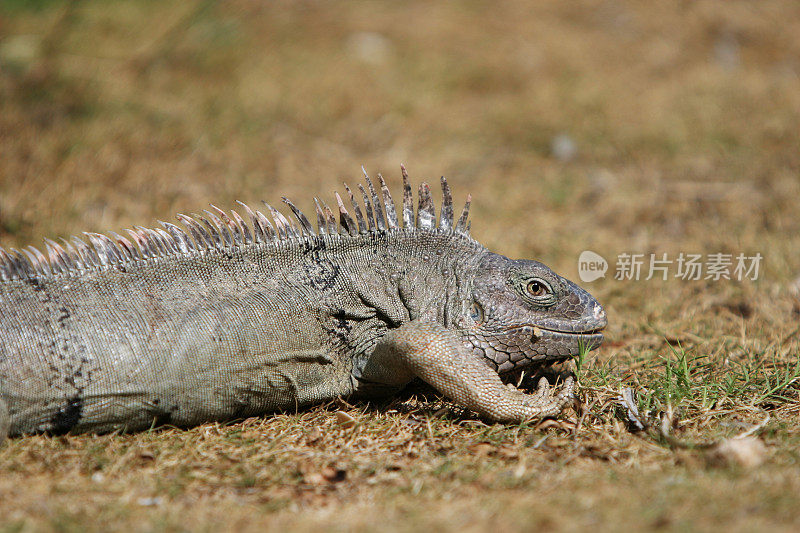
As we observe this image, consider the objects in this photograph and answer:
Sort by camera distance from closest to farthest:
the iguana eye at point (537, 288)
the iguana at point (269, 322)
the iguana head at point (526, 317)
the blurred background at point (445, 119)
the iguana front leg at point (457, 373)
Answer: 1. the iguana at point (269, 322)
2. the iguana front leg at point (457, 373)
3. the iguana head at point (526, 317)
4. the iguana eye at point (537, 288)
5. the blurred background at point (445, 119)

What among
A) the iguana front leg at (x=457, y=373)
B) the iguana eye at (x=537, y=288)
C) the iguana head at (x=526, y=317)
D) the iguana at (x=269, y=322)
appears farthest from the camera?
the iguana eye at (x=537, y=288)

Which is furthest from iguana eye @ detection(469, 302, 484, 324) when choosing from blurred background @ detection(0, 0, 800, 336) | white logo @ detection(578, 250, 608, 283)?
white logo @ detection(578, 250, 608, 283)

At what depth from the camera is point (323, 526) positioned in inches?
129

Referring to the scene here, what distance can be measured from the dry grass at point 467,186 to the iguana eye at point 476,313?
2.17 ft

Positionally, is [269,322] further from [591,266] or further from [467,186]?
[467,186]

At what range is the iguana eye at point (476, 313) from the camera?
4898 millimetres

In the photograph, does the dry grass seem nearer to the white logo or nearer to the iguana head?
the white logo

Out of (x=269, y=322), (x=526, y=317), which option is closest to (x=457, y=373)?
(x=526, y=317)

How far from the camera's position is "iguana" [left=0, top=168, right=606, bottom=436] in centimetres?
432

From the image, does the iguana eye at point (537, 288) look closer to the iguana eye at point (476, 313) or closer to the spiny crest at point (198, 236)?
the iguana eye at point (476, 313)

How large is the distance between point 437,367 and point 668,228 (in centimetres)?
Answer: 516

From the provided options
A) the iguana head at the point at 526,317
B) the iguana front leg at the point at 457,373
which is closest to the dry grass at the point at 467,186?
the iguana front leg at the point at 457,373

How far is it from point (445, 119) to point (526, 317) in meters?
7.14

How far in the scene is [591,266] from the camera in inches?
298
